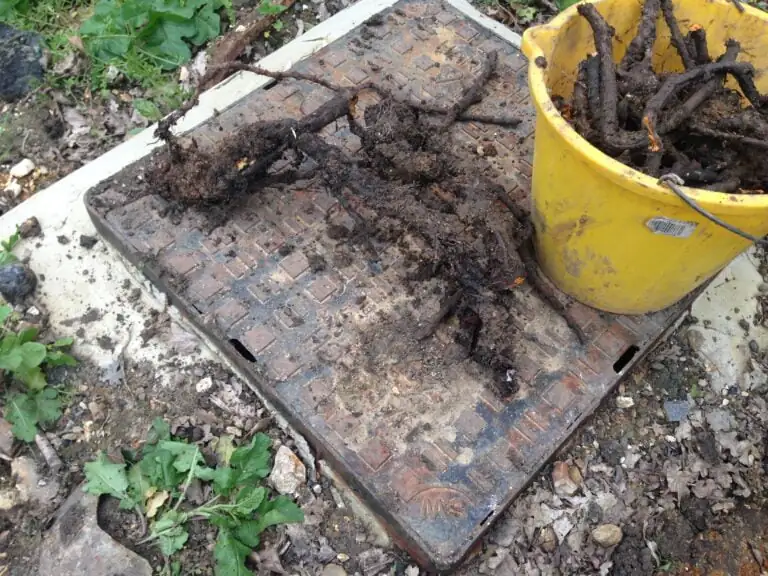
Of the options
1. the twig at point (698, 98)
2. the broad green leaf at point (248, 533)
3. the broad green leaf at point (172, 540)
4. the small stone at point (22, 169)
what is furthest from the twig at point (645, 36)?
the small stone at point (22, 169)

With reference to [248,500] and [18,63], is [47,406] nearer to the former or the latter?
[248,500]

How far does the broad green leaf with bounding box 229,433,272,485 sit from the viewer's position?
2.32m

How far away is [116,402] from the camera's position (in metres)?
2.57

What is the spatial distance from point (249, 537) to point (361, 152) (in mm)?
1676

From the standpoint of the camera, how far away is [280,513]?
2.24 meters

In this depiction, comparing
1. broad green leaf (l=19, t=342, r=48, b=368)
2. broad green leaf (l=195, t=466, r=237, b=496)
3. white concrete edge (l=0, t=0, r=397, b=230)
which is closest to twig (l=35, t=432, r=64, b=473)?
broad green leaf (l=19, t=342, r=48, b=368)

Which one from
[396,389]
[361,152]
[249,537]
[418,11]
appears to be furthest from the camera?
[418,11]

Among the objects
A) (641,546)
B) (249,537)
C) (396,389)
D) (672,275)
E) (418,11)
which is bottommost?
(641,546)

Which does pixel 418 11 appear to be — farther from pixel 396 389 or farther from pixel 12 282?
pixel 12 282

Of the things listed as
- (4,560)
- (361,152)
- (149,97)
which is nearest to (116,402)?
(4,560)

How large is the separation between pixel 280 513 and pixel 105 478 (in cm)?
65

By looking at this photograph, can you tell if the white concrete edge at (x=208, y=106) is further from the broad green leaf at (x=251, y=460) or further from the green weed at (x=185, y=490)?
the broad green leaf at (x=251, y=460)

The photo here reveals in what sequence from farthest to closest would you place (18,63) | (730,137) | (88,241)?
1. (18,63)
2. (88,241)
3. (730,137)

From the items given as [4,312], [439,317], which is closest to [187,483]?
[4,312]
